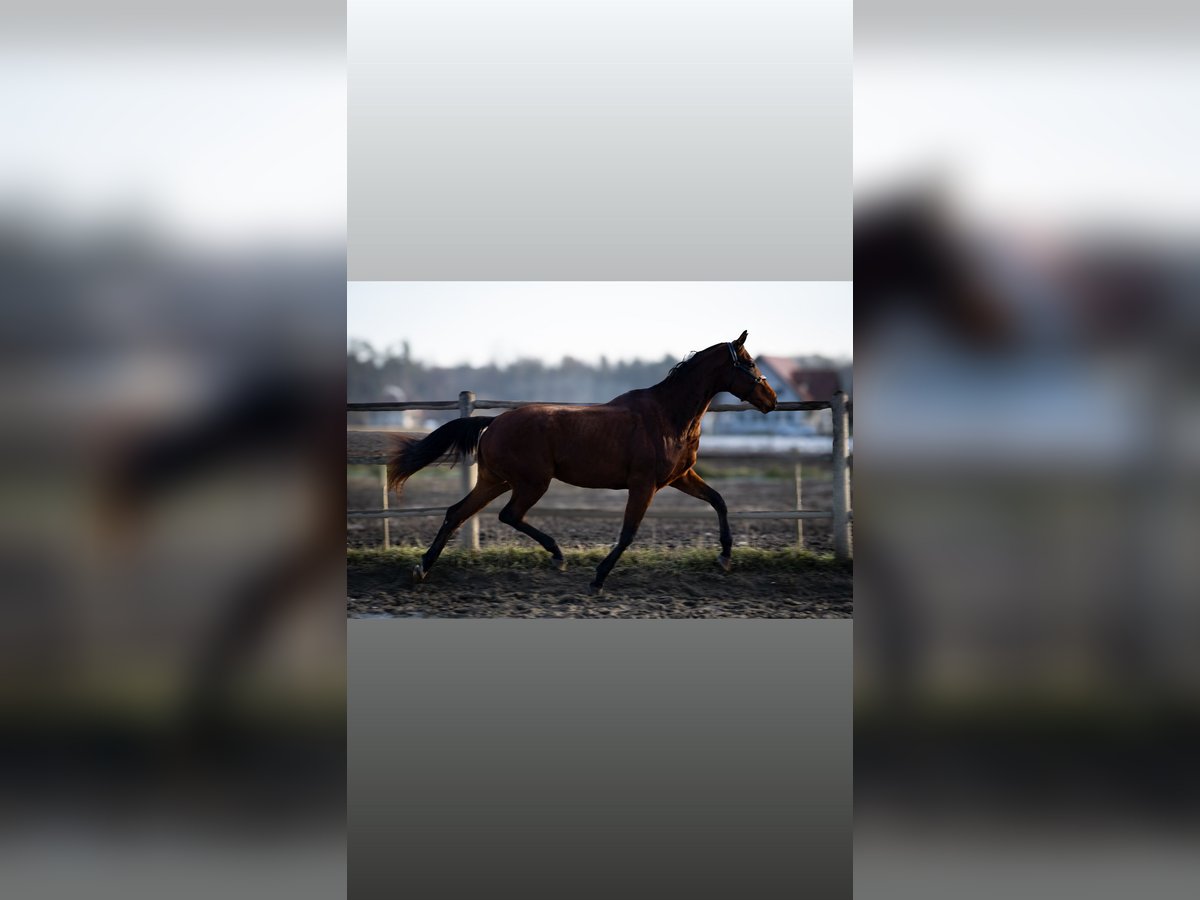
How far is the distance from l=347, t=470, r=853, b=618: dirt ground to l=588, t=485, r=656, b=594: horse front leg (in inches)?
4.4

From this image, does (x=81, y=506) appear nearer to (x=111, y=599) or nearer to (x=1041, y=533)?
(x=111, y=599)

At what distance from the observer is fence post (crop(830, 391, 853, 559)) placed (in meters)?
5.84

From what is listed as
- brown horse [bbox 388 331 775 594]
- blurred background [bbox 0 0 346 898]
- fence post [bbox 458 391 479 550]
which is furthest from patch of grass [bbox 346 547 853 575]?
blurred background [bbox 0 0 346 898]

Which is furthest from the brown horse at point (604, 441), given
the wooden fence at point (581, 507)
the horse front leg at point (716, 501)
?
the wooden fence at point (581, 507)

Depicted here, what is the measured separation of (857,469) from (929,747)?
0.81 meters

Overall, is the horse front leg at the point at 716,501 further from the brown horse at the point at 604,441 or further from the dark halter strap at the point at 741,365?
the dark halter strap at the point at 741,365

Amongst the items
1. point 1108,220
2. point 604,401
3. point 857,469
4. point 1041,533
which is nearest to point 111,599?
point 857,469

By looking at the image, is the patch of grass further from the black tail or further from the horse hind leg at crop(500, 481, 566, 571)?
the black tail

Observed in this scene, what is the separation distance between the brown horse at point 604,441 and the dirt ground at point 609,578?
278mm

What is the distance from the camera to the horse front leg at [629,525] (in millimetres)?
5145

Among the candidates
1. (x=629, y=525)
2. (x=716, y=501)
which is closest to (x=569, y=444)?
(x=629, y=525)

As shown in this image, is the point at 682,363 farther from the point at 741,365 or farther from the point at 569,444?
the point at 569,444

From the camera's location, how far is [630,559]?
219 inches

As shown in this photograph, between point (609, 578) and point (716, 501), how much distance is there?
0.83 meters
